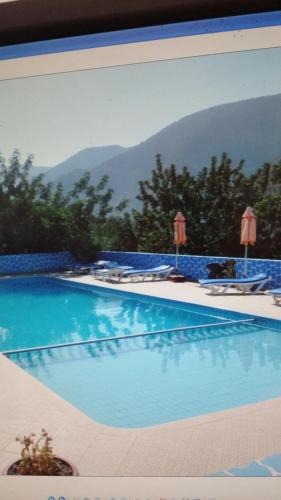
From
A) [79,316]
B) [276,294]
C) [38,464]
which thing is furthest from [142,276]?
[38,464]

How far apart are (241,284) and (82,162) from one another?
2209cm

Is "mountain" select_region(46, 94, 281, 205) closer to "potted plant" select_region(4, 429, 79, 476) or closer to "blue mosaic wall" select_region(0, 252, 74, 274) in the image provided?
"blue mosaic wall" select_region(0, 252, 74, 274)

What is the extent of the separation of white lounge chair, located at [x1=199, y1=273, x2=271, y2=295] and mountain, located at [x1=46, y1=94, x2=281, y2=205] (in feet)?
49.1

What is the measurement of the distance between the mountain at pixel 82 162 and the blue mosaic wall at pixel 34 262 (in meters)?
14.5

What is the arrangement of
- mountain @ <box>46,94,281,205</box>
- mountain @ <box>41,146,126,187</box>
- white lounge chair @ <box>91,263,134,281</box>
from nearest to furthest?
white lounge chair @ <box>91,263,134,281</box>, mountain @ <box>46,94,281,205</box>, mountain @ <box>41,146,126,187</box>

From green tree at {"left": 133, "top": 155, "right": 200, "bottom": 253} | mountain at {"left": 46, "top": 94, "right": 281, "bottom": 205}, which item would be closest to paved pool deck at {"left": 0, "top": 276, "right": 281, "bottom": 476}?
green tree at {"left": 133, "top": 155, "right": 200, "bottom": 253}

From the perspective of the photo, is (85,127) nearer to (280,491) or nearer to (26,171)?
(26,171)

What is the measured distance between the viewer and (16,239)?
13.6 metres

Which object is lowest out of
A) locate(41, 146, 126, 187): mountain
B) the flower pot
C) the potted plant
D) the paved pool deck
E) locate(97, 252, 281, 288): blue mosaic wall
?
the paved pool deck

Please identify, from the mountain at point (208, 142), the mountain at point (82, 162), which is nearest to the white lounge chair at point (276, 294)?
the mountain at point (208, 142)

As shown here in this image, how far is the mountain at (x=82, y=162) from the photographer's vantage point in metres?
27.3

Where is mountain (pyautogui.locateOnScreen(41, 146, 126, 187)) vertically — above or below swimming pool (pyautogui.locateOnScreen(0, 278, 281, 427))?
above

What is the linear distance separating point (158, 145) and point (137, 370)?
2247cm

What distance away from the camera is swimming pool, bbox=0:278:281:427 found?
3426 mm
